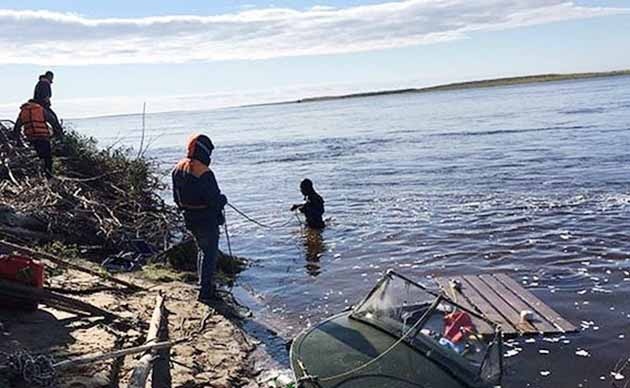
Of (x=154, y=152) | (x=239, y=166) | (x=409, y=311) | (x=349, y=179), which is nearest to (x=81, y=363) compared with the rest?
(x=409, y=311)

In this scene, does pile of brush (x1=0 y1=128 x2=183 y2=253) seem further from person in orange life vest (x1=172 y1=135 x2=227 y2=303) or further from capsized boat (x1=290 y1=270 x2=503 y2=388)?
capsized boat (x1=290 y1=270 x2=503 y2=388)

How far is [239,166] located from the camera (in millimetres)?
33375

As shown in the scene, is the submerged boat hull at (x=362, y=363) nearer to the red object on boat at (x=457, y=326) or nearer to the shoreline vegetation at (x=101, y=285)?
the red object on boat at (x=457, y=326)

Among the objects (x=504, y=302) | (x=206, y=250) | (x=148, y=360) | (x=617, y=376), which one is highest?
(x=206, y=250)

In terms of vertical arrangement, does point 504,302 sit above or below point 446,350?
below

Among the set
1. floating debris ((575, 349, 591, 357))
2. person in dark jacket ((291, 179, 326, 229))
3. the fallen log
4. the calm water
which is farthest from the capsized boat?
person in dark jacket ((291, 179, 326, 229))

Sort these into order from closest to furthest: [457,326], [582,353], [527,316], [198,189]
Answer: [457,326], [582,353], [527,316], [198,189]

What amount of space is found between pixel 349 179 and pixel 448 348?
19.3m

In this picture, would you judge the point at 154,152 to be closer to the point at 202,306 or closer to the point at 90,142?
the point at 90,142

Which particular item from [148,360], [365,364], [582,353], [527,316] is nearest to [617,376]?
[582,353]

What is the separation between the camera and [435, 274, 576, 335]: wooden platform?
8664 millimetres

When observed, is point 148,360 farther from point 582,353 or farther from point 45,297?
→ point 582,353

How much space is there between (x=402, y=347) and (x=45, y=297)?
4137 mm

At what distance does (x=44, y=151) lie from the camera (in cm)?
1360
